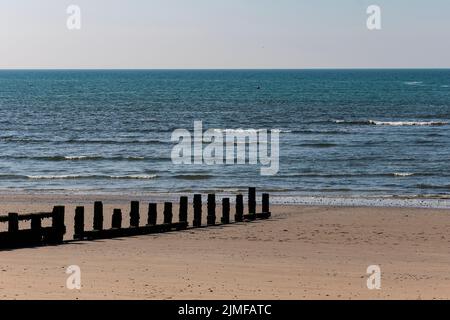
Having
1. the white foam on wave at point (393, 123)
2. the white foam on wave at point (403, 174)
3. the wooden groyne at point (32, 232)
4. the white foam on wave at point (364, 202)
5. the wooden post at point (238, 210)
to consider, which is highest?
the wooden groyne at point (32, 232)

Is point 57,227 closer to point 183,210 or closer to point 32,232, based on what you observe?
point 32,232

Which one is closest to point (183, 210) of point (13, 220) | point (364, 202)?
point (13, 220)

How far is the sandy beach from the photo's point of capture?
49.0ft

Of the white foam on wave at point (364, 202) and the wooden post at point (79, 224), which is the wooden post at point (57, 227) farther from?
the white foam on wave at point (364, 202)

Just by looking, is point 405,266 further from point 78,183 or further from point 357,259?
point 78,183

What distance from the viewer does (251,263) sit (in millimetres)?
18328

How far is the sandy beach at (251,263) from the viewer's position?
14945 mm

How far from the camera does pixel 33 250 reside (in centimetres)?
→ 1945

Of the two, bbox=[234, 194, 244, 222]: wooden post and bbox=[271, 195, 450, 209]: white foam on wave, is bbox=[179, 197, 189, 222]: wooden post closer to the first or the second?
bbox=[234, 194, 244, 222]: wooden post

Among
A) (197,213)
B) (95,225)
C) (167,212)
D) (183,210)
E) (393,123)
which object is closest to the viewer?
(95,225)

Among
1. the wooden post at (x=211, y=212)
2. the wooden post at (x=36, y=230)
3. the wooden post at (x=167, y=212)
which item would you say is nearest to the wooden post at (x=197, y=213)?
the wooden post at (x=211, y=212)
